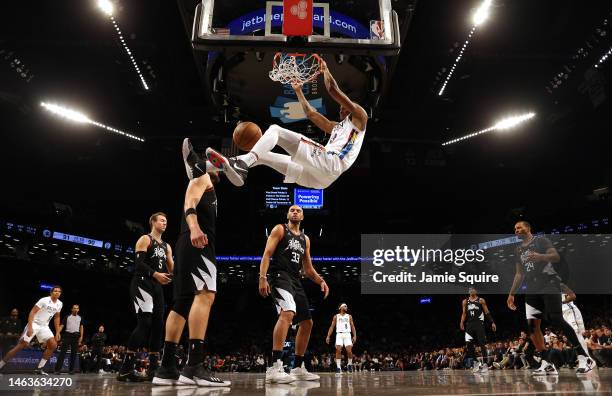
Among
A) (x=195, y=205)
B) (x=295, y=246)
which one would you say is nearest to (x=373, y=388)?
(x=295, y=246)

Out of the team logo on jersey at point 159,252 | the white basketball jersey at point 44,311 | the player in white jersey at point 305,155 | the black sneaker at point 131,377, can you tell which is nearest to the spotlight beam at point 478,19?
the player in white jersey at point 305,155

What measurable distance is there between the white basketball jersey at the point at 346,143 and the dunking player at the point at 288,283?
4.77 feet

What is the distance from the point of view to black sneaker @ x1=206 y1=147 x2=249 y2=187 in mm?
4367

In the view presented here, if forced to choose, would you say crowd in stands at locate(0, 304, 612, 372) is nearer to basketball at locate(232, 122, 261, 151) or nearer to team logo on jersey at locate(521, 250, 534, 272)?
basketball at locate(232, 122, 261, 151)

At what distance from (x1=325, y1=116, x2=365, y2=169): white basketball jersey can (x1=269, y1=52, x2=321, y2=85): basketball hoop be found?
1.09 metres

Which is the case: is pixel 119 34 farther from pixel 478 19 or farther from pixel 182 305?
pixel 182 305

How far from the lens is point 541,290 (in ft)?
22.4

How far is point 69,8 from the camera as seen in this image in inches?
514

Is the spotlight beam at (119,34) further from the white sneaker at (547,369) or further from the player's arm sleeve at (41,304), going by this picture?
the white sneaker at (547,369)

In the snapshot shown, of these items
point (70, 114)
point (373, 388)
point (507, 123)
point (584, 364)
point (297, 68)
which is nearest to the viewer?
point (373, 388)

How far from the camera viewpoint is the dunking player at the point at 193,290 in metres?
4.41

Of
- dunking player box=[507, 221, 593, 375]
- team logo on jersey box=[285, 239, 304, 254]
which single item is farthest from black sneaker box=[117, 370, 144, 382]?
dunking player box=[507, 221, 593, 375]

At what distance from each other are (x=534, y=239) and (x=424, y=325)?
78.7 feet

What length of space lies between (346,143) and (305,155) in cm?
53
